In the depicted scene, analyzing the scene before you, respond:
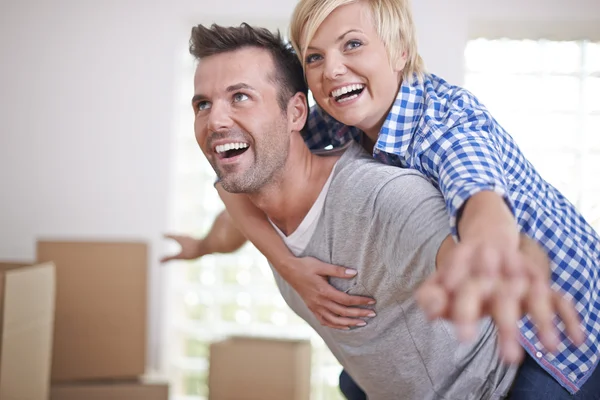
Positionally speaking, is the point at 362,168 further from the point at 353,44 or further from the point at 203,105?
the point at 203,105

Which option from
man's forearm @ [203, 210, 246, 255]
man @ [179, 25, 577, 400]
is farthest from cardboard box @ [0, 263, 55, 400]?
man @ [179, 25, 577, 400]

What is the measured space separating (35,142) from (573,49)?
2.66 m

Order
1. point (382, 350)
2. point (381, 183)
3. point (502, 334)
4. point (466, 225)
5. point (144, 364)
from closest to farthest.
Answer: point (502, 334) < point (466, 225) < point (381, 183) < point (382, 350) < point (144, 364)

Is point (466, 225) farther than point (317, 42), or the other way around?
point (317, 42)

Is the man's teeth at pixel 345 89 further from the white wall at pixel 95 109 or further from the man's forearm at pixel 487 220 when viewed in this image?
the white wall at pixel 95 109

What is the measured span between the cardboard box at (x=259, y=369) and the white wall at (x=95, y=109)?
669mm

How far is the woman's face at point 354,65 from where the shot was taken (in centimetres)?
123

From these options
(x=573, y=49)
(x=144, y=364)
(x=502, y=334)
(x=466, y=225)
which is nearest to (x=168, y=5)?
(x=144, y=364)

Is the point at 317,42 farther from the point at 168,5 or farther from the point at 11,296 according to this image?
the point at 168,5

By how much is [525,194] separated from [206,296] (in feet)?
7.62

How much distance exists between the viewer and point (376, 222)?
3.47ft

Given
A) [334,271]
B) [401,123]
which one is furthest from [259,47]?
[334,271]

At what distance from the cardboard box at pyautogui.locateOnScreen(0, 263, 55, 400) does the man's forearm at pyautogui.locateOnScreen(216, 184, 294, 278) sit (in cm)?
83

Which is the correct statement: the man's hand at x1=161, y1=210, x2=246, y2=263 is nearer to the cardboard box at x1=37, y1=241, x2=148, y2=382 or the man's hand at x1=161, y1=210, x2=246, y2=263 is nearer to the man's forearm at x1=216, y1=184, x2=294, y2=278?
the man's forearm at x1=216, y1=184, x2=294, y2=278
